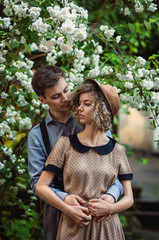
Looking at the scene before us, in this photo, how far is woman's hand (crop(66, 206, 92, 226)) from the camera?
186cm

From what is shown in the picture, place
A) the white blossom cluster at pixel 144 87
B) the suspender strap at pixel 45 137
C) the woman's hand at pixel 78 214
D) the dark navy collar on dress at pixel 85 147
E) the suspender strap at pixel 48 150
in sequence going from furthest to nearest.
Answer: the white blossom cluster at pixel 144 87, the suspender strap at pixel 45 137, the suspender strap at pixel 48 150, the dark navy collar on dress at pixel 85 147, the woman's hand at pixel 78 214

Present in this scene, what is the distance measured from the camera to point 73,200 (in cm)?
189

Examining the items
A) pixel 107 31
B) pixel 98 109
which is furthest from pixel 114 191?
pixel 107 31

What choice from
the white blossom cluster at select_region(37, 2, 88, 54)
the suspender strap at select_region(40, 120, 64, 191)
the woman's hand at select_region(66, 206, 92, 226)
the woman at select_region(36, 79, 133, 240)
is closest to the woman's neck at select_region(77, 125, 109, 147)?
the woman at select_region(36, 79, 133, 240)

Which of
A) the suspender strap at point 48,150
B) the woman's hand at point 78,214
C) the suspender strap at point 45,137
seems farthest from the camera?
the suspender strap at point 45,137

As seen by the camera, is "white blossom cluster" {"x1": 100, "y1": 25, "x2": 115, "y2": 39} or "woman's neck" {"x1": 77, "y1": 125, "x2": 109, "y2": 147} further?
"white blossom cluster" {"x1": 100, "y1": 25, "x2": 115, "y2": 39}

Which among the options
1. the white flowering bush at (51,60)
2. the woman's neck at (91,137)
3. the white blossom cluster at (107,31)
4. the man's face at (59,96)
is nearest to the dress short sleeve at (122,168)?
the woman's neck at (91,137)

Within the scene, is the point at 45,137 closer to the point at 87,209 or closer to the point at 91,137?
the point at 91,137

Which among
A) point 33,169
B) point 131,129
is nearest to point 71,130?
point 33,169

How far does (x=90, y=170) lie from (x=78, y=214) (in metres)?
0.26

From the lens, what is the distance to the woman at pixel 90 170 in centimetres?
190

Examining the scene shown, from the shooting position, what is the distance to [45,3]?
253 centimetres

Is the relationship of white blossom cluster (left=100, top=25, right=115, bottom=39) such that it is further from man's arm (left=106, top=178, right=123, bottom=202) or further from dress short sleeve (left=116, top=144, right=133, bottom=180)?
man's arm (left=106, top=178, right=123, bottom=202)

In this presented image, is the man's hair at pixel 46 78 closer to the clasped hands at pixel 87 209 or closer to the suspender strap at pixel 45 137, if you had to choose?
the suspender strap at pixel 45 137
